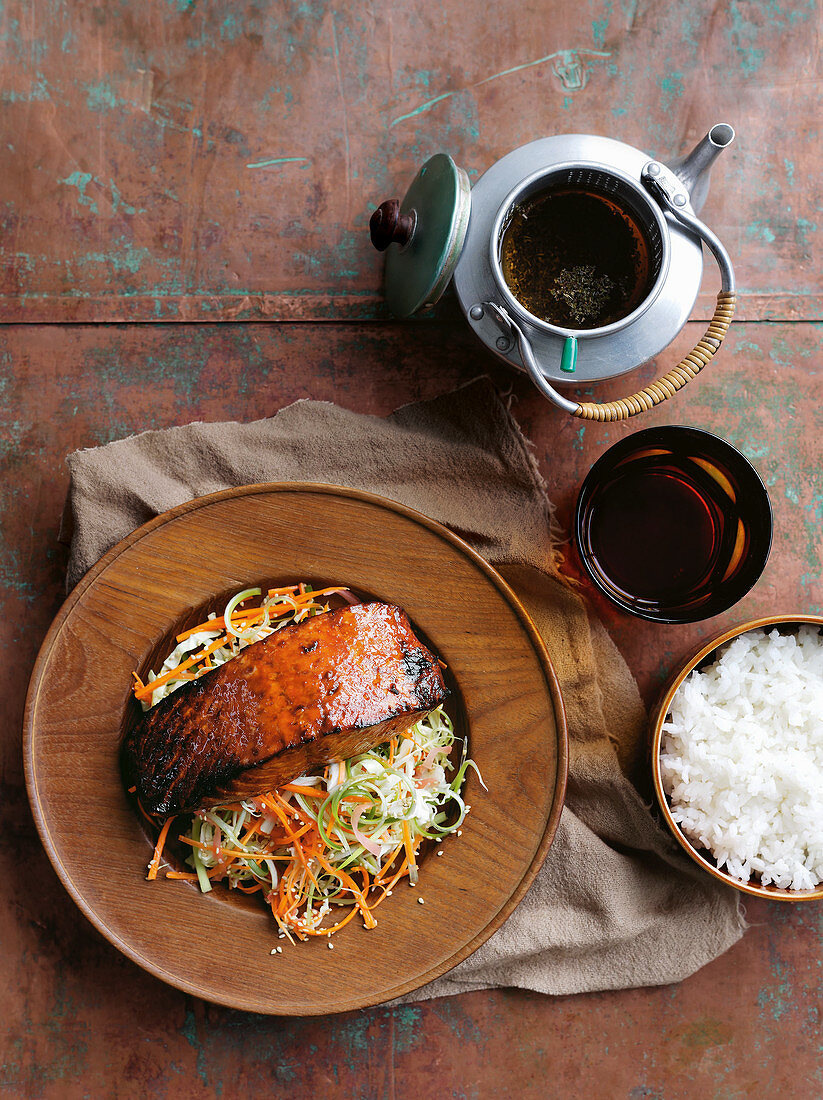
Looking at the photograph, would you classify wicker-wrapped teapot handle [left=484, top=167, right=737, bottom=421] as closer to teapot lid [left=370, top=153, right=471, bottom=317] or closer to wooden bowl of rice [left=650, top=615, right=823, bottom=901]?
teapot lid [left=370, top=153, right=471, bottom=317]

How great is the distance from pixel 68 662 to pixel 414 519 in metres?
1.03

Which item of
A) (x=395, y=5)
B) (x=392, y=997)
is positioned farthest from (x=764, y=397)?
(x=392, y=997)

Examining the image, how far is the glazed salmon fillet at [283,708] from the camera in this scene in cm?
190

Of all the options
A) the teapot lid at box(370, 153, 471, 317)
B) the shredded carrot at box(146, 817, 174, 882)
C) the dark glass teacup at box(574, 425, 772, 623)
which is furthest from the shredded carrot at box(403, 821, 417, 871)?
the teapot lid at box(370, 153, 471, 317)

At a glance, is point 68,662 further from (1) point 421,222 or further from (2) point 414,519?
(1) point 421,222

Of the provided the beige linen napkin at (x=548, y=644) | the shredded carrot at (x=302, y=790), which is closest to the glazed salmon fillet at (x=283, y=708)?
the shredded carrot at (x=302, y=790)

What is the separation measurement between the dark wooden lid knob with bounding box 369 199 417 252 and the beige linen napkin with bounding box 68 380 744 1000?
538 millimetres

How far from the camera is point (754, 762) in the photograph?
7.20ft

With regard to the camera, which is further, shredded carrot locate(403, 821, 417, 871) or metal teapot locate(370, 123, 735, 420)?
shredded carrot locate(403, 821, 417, 871)

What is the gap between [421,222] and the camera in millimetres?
2043

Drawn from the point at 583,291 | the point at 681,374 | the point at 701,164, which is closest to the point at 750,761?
the point at 681,374

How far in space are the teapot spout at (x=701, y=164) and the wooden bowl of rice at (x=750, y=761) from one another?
1195mm

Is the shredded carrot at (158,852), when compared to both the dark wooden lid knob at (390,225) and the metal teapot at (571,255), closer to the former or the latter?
the metal teapot at (571,255)

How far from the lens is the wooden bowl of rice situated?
2.19m
